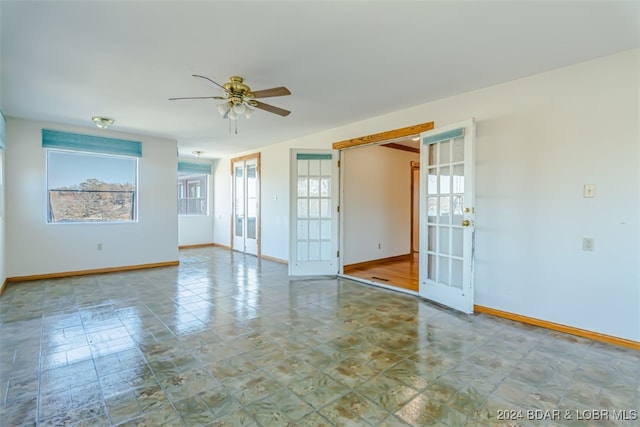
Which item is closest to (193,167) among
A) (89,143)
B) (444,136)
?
(89,143)

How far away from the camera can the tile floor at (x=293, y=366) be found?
182cm

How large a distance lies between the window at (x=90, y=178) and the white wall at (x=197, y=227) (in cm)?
260

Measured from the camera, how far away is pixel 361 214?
5977mm

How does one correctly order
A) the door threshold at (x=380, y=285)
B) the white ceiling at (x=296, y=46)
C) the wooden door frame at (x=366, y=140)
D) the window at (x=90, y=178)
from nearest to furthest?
the white ceiling at (x=296, y=46), the wooden door frame at (x=366, y=140), the door threshold at (x=380, y=285), the window at (x=90, y=178)

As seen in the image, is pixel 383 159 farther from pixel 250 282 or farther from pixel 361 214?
pixel 250 282

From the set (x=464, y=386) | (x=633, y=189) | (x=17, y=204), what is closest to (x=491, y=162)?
(x=633, y=189)

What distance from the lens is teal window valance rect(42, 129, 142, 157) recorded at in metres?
5.00

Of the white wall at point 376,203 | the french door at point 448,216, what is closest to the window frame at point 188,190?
the white wall at point 376,203

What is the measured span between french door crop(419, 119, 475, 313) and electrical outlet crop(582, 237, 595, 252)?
957 mm

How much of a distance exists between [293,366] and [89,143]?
5450 mm

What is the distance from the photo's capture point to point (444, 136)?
3643 mm

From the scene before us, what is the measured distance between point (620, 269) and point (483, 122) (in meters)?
1.92

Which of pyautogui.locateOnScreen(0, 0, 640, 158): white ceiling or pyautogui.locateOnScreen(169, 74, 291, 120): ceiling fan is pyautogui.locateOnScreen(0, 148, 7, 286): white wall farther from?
pyautogui.locateOnScreen(169, 74, 291, 120): ceiling fan

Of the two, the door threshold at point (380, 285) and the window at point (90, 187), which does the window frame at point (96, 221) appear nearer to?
the window at point (90, 187)
